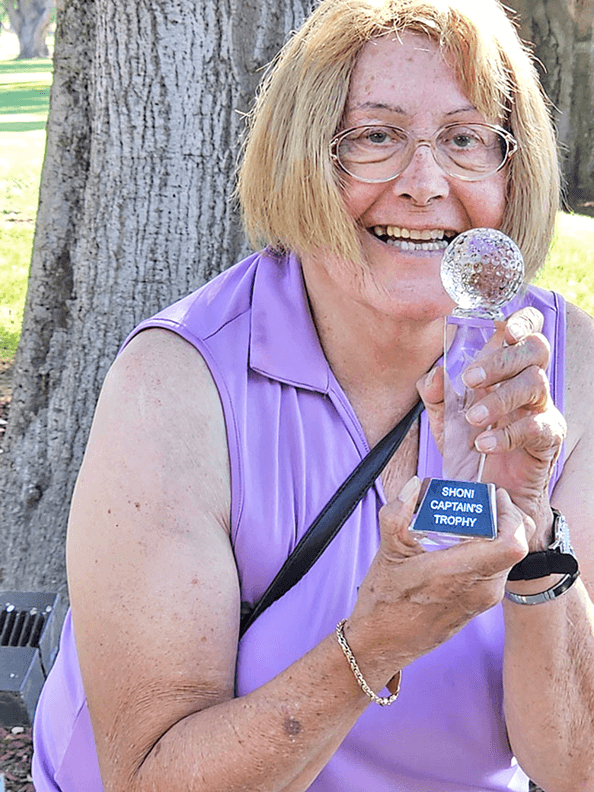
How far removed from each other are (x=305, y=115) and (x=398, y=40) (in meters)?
0.24

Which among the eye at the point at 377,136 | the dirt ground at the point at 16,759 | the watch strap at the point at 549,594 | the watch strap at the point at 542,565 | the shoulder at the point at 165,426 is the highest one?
the eye at the point at 377,136

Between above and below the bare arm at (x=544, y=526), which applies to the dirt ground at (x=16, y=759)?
below

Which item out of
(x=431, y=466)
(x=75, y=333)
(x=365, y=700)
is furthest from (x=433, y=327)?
(x=75, y=333)

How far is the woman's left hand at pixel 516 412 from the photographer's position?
1.68m

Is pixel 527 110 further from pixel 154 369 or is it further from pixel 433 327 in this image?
pixel 154 369

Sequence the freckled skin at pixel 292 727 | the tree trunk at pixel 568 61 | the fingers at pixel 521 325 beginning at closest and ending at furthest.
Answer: the fingers at pixel 521 325 → the freckled skin at pixel 292 727 → the tree trunk at pixel 568 61

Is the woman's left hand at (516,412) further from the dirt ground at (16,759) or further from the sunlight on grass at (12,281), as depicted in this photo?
the sunlight on grass at (12,281)

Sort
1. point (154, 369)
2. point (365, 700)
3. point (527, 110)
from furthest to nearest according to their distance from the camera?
1. point (527, 110)
2. point (154, 369)
3. point (365, 700)

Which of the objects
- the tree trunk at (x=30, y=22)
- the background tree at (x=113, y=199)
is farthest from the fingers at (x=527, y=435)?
the tree trunk at (x=30, y=22)

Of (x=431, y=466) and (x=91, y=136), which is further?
(x=91, y=136)

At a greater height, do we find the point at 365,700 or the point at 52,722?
the point at 365,700

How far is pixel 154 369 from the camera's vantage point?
6.94 feet

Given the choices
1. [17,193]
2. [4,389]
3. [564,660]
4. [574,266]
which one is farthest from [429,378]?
[17,193]

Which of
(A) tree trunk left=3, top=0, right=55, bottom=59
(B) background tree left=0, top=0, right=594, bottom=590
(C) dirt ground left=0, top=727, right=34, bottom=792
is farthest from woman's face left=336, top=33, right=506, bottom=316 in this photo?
(A) tree trunk left=3, top=0, right=55, bottom=59
